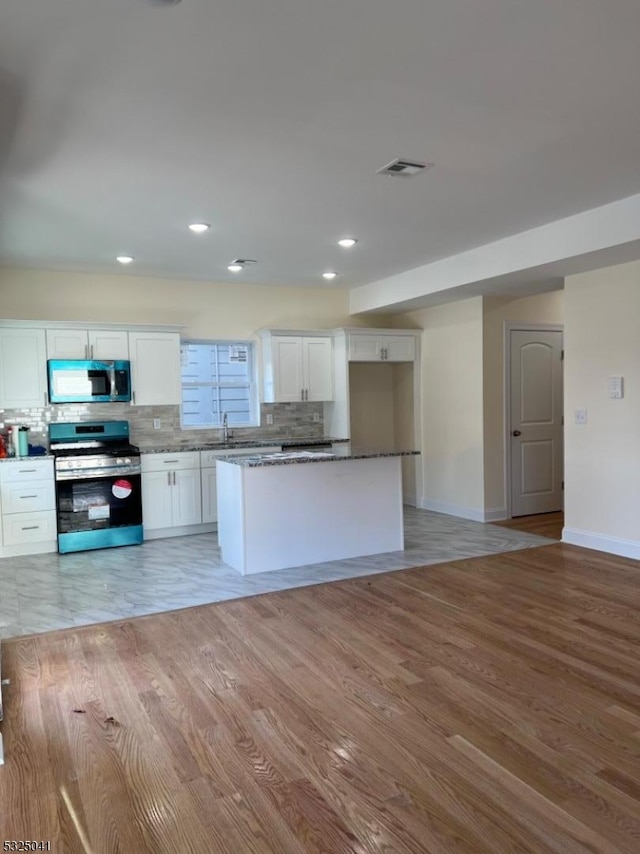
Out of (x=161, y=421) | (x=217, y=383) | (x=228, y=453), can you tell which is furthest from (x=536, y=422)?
(x=161, y=421)

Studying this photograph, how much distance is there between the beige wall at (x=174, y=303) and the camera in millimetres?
5835

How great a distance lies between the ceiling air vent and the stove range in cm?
351

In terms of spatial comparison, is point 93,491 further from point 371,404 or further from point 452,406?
point 452,406

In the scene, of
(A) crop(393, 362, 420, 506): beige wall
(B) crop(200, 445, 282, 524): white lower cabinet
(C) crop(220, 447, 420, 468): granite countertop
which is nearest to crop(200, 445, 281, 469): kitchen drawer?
(B) crop(200, 445, 282, 524): white lower cabinet

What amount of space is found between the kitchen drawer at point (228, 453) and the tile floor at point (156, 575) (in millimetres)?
741

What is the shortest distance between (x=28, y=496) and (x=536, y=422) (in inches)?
207

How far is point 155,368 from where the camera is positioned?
607 cm

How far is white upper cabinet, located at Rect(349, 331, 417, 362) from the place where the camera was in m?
6.90

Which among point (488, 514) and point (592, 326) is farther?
point (488, 514)

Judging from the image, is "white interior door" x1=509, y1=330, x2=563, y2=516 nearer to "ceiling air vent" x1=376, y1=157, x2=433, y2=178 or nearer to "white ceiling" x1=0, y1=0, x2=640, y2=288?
"white ceiling" x1=0, y1=0, x2=640, y2=288

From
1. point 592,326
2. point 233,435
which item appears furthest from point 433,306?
point 233,435

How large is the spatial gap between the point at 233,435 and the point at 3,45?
15.8 feet

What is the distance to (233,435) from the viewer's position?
22.3 ft

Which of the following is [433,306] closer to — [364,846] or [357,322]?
[357,322]
